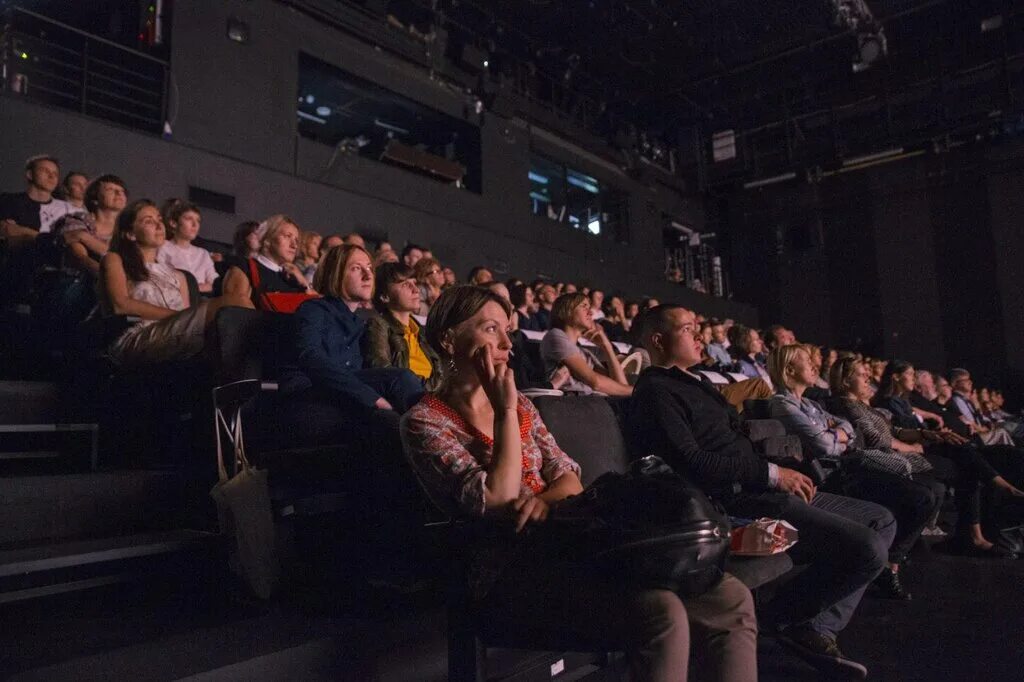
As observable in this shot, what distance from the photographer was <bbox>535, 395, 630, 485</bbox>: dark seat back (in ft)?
6.12

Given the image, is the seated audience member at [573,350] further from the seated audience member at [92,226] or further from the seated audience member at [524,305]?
the seated audience member at [524,305]

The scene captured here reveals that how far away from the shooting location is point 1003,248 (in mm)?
10680

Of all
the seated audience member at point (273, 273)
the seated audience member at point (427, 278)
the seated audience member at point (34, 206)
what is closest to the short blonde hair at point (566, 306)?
the seated audience member at point (427, 278)

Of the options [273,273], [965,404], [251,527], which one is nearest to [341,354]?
[251,527]

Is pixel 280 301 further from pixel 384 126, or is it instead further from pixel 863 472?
pixel 384 126

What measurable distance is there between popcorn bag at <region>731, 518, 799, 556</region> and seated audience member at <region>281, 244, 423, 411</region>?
1.07m

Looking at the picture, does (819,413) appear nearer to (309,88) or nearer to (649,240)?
(309,88)

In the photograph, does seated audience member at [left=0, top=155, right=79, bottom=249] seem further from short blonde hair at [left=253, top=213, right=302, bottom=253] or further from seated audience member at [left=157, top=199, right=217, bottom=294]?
short blonde hair at [left=253, top=213, right=302, bottom=253]

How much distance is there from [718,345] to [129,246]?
18.6ft

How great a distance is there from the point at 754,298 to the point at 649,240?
2910 mm

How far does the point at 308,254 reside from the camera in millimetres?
4199

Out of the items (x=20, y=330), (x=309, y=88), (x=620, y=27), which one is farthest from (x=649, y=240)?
(x=20, y=330)

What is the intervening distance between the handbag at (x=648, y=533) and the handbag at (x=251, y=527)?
874mm

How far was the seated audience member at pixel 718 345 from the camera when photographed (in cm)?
657
